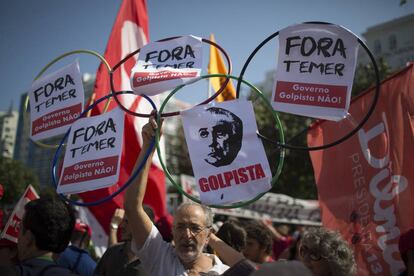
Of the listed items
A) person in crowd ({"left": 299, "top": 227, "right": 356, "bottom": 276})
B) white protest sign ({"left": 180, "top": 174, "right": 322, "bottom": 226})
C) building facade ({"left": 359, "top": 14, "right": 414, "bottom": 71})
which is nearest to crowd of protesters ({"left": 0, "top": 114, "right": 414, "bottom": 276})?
person in crowd ({"left": 299, "top": 227, "right": 356, "bottom": 276})

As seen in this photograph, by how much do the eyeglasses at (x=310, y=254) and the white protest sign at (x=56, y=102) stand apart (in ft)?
6.78

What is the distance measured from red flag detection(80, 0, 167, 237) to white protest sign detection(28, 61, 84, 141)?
199 centimetres

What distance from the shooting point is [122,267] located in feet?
10.8

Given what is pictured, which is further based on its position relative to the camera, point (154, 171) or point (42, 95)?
point (154, 171)

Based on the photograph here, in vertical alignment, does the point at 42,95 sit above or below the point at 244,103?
above

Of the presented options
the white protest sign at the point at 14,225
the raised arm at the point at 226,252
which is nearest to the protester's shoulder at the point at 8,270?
the raised arm at the point at 226,252

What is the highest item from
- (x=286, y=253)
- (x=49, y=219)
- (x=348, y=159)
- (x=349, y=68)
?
(x=349, y=68)

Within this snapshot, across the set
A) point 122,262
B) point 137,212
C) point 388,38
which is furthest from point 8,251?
point 388,38

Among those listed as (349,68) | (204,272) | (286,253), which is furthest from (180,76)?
(286,253)

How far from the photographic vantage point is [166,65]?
3029mm

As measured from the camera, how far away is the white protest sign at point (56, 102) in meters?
3.39

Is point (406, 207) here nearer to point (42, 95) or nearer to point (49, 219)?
point (49, 219)

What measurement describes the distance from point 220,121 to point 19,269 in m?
1.45

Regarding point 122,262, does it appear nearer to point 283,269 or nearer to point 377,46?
point 283,269
